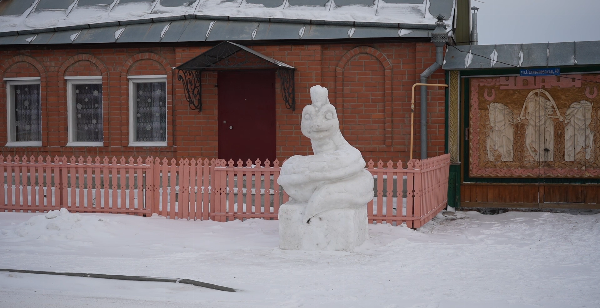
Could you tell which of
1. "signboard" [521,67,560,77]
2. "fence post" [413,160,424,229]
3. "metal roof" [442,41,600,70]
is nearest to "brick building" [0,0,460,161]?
"metal roof" [442,41,600,70]

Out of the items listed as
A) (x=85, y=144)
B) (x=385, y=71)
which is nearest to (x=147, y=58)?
(x=85, y=144)

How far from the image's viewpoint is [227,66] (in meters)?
12.2

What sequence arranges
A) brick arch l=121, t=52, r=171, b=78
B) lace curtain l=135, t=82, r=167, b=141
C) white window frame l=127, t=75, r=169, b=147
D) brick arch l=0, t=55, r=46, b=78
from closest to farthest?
brick arch l=121, t=52, r=171, b=78, white window frame l=127, t=75, r=169, b=147, lace curtain l=135, t=82, r=167, b=141, brick arch l=0, t=55, r=46, b=78

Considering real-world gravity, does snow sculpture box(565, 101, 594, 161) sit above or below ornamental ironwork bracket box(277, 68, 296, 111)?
below

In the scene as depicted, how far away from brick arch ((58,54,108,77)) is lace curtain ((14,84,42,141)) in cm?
93

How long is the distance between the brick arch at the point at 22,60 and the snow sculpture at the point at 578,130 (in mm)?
10224

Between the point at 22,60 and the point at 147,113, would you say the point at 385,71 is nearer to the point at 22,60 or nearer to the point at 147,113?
the point at 147,113

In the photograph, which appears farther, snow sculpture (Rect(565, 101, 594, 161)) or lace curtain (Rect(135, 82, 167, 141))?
lace curtain (Rect(135, 82, 167, 141))

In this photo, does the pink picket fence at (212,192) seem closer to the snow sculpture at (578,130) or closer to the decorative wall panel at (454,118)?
the decorative wall panel at (454,118)

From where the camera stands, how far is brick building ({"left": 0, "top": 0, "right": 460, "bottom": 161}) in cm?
1250

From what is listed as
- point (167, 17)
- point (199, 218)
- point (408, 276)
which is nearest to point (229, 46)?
point (167, 17)

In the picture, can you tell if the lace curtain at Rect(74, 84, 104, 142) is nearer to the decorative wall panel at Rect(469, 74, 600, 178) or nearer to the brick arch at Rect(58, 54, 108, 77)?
the brick arch at Rect(58, 54, 108, 77)

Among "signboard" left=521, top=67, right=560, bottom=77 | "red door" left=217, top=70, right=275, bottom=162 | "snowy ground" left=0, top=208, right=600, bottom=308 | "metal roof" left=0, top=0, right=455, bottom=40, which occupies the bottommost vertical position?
"snowy ground" left=0, top=208, right=600, bottom=308

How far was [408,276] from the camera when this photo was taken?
657 centimetres
